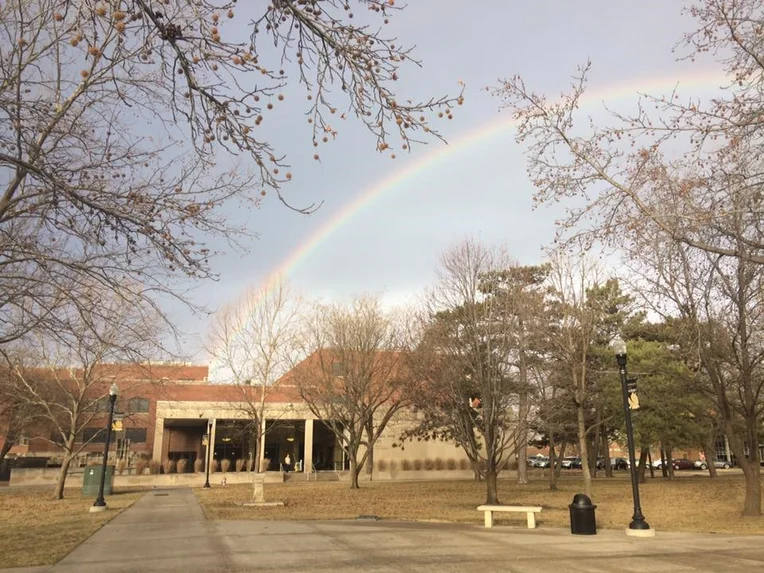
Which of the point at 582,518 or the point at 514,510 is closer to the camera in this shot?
the point at 582,518

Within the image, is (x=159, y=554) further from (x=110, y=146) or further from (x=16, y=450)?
(x=16, y=450)

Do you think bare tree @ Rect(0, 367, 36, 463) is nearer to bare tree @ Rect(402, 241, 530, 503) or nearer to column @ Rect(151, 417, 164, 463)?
column @ Rect(151, 417, 164, 463)

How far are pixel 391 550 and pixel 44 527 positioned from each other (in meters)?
9.29

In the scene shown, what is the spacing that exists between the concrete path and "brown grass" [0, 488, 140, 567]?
0.48 metres

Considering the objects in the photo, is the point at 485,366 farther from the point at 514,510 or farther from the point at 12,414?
the point at 12,414

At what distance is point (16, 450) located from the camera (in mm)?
61188

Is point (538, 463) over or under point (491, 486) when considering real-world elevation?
under

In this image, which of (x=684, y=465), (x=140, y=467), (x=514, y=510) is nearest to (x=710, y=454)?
(x=684, y=465)

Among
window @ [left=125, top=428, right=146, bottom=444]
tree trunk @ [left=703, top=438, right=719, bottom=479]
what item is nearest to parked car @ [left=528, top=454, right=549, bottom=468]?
tree trunk @ [left=703, top=438, right=719, bottom=479]

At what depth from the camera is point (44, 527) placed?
1427cm

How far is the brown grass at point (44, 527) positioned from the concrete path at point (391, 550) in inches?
18.8

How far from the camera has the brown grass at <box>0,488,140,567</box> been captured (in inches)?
392

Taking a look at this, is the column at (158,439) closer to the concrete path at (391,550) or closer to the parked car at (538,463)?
the concrete path at (391,550)

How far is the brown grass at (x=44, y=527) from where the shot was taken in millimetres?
9961
